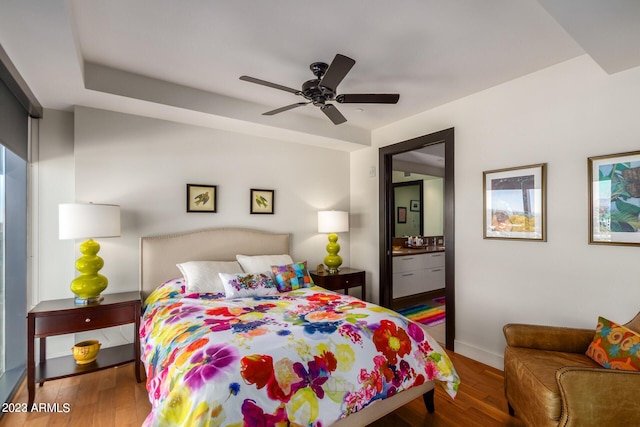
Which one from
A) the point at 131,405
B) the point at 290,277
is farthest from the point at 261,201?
the point at 131,405

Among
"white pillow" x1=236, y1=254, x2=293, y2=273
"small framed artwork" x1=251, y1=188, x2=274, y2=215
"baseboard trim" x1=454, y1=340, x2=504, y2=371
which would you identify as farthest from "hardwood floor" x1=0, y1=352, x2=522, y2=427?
"small framed artwork" x1=251, y1=188, x2=274, y2=215

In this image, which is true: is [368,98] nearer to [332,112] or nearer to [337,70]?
[332,112]

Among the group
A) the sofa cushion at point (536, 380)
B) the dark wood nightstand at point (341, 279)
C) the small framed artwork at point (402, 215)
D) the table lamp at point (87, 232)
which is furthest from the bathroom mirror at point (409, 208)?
the table lamp at point (87, 232)

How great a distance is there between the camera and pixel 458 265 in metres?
3.18

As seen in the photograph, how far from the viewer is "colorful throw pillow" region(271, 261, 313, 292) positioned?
308 cm

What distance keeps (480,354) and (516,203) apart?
1435 mm

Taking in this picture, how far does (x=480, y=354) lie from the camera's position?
9.75ft

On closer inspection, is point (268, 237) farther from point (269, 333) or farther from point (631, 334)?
point (631, 334)

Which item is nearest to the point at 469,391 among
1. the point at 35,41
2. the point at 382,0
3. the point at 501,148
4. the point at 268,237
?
the point at 501,148

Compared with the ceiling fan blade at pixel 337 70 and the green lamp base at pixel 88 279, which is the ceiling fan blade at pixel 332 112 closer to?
the ceiling fan blade at pixel 337 70

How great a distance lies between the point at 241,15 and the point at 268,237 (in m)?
2.36

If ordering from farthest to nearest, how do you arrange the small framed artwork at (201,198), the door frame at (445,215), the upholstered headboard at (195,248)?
the small framed artwork at (201,198)
the door frame at (445,215)
the upholstered headboard at (195,248)

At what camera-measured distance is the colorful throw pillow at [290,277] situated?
308 centimetres

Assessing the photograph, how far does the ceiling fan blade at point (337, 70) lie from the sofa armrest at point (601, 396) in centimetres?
198
